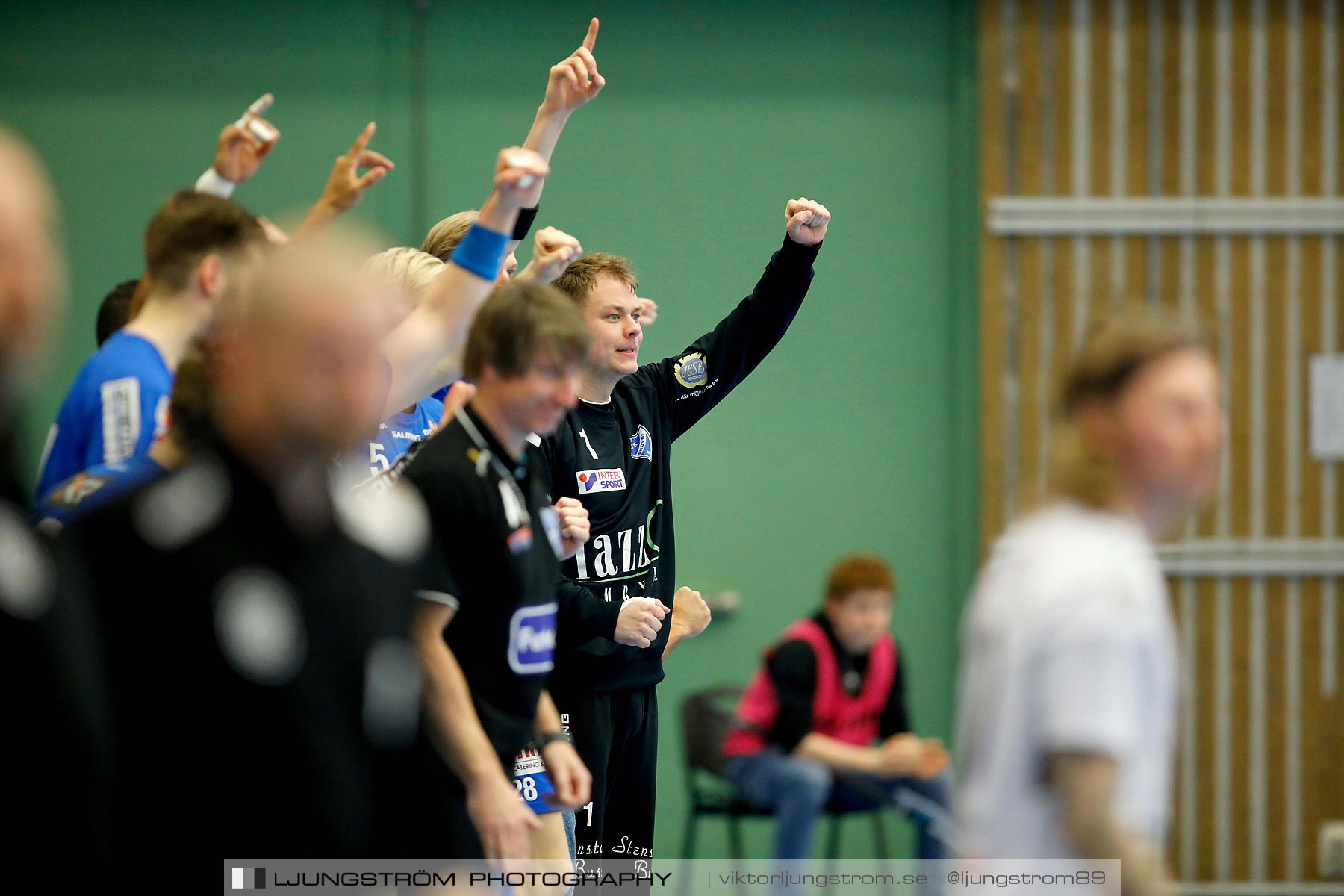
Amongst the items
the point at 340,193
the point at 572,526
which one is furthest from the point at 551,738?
the point at 340,193

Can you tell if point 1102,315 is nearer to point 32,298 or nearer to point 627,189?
point 32,298

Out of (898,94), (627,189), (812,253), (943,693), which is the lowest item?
(943,693)

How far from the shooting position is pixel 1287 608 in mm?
5203

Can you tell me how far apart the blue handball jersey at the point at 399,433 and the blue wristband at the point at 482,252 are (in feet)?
1.78

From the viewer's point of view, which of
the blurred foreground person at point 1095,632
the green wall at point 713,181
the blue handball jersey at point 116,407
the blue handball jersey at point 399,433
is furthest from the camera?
the green wall at point 713,181

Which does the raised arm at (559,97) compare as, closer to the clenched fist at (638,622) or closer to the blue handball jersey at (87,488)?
the clenched fist at (638,622)

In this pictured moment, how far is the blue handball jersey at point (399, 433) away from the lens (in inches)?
108

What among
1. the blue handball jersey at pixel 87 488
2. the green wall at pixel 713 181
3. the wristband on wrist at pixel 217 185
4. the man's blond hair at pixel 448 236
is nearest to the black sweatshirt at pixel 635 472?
the man's blond hair at pixel 448 236

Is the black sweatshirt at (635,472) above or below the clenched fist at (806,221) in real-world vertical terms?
below

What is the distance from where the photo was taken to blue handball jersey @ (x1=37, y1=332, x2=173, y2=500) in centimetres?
203

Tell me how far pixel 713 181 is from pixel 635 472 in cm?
230

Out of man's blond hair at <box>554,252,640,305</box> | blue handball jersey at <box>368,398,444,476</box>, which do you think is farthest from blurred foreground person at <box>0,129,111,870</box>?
man's blond hair at <box>554,252,640,305</box>

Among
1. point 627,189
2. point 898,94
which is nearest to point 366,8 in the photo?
point 627,189

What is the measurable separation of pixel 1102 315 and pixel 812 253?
5.68 ft
